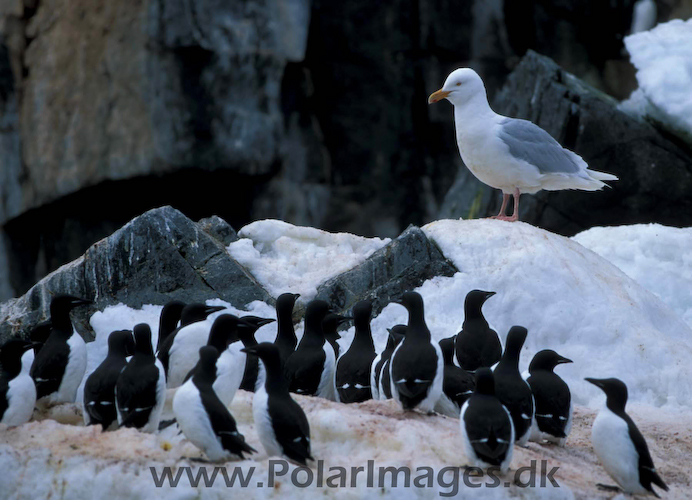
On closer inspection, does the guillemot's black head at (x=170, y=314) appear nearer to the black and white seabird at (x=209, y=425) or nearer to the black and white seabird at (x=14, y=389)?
the black and white seabird at (x=14, y=389)

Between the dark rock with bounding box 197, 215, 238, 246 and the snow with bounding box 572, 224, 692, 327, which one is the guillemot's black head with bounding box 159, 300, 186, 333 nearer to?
the dark rock with bounding box 197, 215, 238, 246

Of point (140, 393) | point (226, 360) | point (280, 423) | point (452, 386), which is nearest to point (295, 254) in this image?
point (452, 386)

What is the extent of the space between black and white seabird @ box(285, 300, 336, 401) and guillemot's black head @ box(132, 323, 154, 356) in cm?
119

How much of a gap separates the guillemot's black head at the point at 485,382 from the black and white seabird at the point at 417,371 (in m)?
0.49

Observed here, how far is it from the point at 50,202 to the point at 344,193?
5373mm

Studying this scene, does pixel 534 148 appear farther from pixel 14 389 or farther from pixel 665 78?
pixel 665 78

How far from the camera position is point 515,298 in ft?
24.7

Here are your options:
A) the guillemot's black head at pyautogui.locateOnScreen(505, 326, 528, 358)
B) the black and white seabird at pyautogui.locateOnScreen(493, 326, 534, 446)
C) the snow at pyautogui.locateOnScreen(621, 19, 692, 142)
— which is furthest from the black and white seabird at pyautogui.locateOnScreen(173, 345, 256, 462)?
the snow at pyautogui.locateOnScreen(621, 19, 692, 142)

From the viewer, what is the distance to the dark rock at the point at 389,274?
7.64m

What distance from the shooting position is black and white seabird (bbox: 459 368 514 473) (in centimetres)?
459

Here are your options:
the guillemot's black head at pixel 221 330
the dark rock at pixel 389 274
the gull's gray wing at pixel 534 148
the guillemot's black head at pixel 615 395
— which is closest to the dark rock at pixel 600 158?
the gull's gray wing at pixel 534 148

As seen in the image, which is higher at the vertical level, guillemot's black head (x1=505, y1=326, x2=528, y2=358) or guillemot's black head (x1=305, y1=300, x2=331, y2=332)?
guillemot's black head (x1=505, y1=326, x2=528, y2=358)

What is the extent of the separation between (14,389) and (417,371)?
2385 millimetres

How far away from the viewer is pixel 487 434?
4.59 metres
